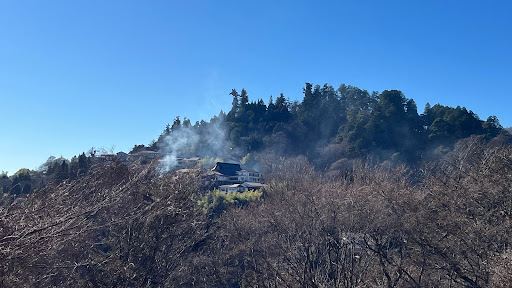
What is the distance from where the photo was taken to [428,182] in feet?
39.8

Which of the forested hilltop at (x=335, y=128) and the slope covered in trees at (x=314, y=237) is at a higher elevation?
the forested hilltop at (x=335, y=128)

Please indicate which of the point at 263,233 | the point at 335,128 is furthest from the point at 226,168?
the point at 263,233

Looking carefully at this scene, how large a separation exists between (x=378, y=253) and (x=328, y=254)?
1.19m

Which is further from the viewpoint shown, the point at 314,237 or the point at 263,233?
the point at 263,233

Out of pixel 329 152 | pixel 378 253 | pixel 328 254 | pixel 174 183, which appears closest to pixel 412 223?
pixel 378 253

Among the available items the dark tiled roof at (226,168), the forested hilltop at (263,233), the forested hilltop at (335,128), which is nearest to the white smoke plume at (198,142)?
the forested hilltop at (335,128)

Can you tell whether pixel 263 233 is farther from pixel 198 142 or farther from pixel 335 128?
pixel 198 142

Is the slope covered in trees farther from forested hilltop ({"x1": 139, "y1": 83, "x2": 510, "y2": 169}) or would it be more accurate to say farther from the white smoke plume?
the white smoke plume

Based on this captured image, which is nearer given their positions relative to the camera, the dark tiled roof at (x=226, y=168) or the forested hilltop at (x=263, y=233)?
the forested hilltop at (x=263, y=233)

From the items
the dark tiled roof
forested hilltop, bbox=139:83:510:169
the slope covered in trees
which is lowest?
the slope covered in trees

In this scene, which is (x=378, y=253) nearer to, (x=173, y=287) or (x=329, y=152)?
(x=173, y=287)

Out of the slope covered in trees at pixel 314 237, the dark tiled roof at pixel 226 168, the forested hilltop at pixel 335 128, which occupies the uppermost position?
the forested hilltop at pixel 335 128

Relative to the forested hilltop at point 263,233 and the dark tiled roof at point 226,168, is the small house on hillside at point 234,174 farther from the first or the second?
the forested hilltop at point 263,233

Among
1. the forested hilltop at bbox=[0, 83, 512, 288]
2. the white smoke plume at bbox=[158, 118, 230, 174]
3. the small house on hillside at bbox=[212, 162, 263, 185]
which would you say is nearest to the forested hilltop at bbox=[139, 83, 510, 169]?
the white smoke plume at bbox=[158, 118, 230, 174]
